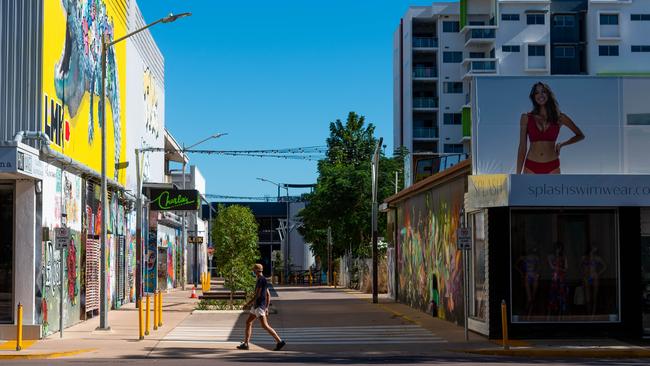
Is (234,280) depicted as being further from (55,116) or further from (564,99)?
(564,99)

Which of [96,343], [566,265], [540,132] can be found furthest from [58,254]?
[566,265]

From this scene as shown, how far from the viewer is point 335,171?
2427 inches

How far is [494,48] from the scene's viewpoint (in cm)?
9094

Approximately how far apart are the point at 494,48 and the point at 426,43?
9.16m

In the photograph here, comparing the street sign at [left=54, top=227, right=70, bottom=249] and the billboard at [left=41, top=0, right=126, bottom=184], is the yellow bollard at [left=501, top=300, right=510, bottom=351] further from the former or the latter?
the billboard at [left=41, top=0, right=126, bottom=184]

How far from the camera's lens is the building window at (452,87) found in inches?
3859

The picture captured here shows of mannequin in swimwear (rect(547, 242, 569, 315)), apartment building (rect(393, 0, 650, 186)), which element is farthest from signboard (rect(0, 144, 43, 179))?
apartment building (rect(393, 0, 650, 186))

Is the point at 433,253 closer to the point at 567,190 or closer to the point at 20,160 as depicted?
the point at 567,190

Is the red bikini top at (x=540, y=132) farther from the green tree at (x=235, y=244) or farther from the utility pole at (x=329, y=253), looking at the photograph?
the utility pole at (x=329, y=253)

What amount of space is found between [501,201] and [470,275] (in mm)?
3911

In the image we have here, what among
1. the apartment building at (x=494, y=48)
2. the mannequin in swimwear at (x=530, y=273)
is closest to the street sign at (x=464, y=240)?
the mannequin in swimwear at (x=530, y=273)

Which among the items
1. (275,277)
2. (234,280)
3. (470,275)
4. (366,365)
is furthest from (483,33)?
(366,365)

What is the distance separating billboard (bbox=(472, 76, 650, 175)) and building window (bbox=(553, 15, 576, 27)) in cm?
6792

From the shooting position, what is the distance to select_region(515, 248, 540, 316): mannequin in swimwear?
77.7 ft
